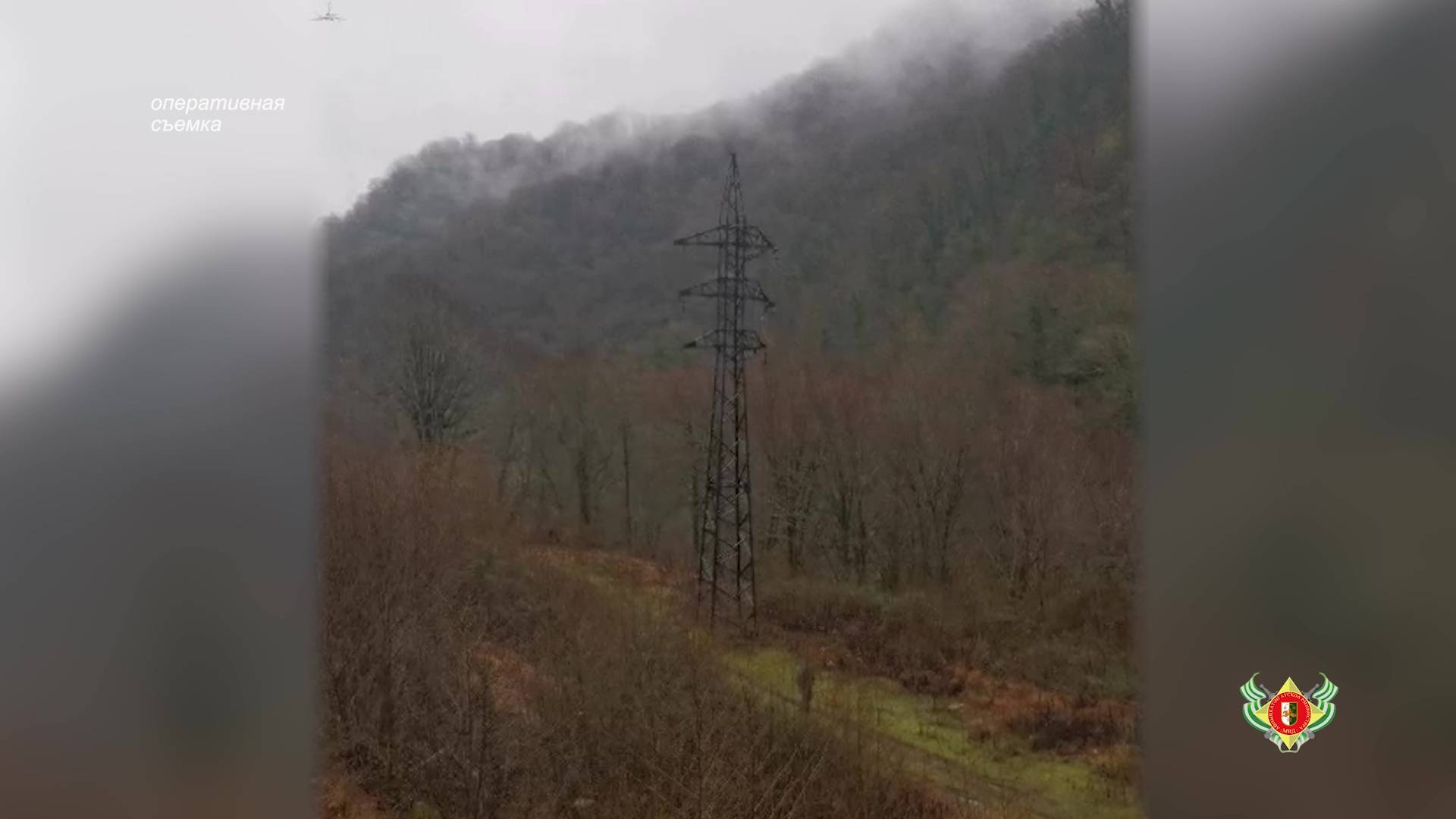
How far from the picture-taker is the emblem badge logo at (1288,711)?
5.14 ft

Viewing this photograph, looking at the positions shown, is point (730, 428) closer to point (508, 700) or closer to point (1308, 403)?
point (508, 700)

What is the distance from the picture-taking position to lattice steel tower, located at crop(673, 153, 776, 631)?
2.52 metres

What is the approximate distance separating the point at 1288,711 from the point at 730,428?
1.65 metres

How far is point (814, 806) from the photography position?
230 cm

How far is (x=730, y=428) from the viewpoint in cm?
268

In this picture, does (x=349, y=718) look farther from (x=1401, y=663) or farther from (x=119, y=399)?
(x=1401, y=663)

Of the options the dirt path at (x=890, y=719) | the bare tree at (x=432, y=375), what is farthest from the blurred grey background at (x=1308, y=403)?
the bare tree at (x=432, y=375)

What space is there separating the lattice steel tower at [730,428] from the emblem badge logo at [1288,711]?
1388mm

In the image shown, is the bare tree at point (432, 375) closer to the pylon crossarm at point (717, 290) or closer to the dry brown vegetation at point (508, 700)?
the dry brown vegetation at point (508, 700)

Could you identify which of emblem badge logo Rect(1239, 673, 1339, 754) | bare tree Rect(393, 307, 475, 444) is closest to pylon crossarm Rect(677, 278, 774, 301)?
bare tree Rect(393, 307, 475, 444)

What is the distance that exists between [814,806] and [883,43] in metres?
2.19

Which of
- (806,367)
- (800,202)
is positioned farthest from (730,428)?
(800,202)

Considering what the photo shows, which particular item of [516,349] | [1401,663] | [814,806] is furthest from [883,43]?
[814,806]

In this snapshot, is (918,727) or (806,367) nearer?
(918,727)
